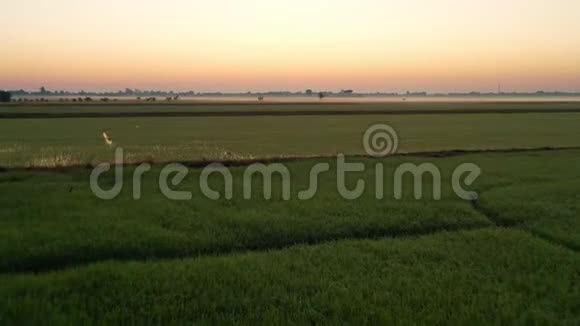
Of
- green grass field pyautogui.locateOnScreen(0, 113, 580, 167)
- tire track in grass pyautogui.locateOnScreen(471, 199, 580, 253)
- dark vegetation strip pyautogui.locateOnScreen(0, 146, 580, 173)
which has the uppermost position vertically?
green grass field pyautogui.locateOnScreen(0, 113, 580, 167)

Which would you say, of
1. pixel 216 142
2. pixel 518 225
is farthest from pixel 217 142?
pixel 518 225

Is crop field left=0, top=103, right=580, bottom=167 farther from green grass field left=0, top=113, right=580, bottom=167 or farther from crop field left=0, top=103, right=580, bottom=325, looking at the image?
crop field left=0, top=103, right=580, bottom=325

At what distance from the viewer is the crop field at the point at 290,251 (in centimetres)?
528

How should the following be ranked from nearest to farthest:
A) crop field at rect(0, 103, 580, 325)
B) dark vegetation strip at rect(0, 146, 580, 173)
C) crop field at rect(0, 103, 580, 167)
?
crop field at rect(0, 103, 580, 325)
dark vegetation strip at rect(0, 146, 580, 173)
crop field at rect(0, 103, 580, 167)

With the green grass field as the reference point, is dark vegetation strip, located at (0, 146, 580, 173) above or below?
below

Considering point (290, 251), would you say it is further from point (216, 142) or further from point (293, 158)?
point (216, 142)

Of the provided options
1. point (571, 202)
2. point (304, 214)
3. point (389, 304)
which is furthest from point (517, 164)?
point (389, 304)

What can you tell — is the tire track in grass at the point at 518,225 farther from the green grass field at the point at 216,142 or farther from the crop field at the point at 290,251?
the green grass field at the point at 216,142

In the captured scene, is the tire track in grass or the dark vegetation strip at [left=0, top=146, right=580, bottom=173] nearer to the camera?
the tire track in grass

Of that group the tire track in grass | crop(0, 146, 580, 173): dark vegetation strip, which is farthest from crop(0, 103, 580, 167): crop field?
the tire track in grass

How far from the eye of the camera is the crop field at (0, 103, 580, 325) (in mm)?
5277

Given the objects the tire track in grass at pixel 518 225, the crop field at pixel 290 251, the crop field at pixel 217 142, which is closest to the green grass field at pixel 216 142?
the crop field at pixel 217 142

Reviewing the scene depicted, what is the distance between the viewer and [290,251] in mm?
7336

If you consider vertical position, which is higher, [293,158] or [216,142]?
[216,142]
